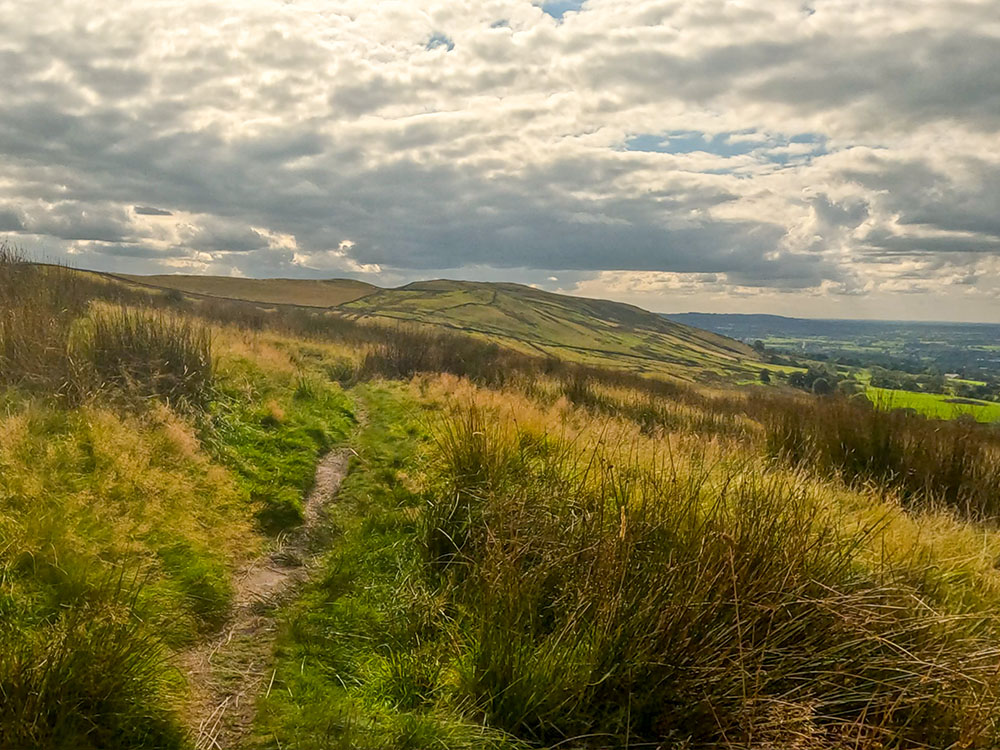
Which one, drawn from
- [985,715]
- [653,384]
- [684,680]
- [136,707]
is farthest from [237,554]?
[653,384]

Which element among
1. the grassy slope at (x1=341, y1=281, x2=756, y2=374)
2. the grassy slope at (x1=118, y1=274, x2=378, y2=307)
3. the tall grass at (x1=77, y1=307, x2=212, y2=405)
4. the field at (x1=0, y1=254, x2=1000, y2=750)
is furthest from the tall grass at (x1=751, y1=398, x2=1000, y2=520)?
the grassy slope at (x1=118, y1=274, x2=378, y2=307)

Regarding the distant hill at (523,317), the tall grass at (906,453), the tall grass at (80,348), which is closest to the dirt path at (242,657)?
the tall grass at (80,348)

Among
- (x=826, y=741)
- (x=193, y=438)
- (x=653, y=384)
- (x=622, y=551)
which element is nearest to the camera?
(x=826, y=741)

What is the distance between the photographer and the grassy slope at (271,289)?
2842 inches

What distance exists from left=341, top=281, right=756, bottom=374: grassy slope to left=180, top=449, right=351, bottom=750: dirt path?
57092 millimetres

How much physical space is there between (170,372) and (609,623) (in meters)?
8.58

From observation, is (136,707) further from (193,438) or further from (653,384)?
(653,384)

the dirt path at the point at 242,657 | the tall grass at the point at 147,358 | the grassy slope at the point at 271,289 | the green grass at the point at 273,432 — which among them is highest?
the grassy slope at the point at 271,289

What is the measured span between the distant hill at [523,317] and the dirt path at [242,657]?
5298 cm

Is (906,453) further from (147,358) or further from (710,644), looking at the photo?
(147,358)

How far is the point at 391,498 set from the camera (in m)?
7.07

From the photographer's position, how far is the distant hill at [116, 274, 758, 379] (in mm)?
71500

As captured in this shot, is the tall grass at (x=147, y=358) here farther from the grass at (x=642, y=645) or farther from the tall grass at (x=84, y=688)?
the tall grass at (x=84, y=688)

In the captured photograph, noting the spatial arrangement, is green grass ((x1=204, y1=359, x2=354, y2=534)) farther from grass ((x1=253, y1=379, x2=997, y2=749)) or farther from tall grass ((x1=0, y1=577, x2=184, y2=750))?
tall grass ((x1=0, y1=577, x2=184, y2=750))
